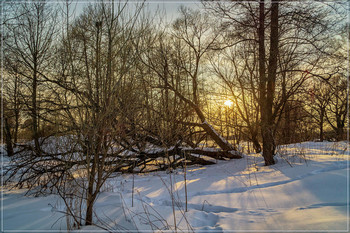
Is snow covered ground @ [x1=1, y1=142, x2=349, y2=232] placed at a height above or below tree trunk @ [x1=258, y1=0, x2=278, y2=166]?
below

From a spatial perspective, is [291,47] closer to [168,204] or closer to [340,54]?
[340,54]

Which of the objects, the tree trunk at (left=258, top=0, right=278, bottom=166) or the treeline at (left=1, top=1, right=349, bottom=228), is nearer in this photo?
the treeline at (left=1, top=1, right=349, bottom=228)

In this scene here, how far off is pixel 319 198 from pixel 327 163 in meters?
2.08

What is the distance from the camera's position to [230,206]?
11.1 feet

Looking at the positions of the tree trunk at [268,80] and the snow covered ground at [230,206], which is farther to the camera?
the tree trunk at [268,80]

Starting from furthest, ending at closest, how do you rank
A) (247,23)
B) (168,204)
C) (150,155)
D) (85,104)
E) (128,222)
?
1. (150,155)
2. (247,23)
3. (168,204)
4. (128,222)
5. (85,104)

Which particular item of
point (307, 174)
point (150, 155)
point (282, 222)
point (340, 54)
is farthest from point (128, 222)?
point (340, 54)

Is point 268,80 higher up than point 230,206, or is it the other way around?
point 268,80

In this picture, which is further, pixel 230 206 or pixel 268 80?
pixel 268 80

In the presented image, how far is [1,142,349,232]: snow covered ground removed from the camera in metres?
2.61

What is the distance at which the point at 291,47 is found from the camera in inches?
235

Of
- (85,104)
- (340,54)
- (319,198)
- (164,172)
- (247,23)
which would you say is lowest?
(164,172)

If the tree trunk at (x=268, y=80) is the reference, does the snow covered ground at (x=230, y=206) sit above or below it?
below

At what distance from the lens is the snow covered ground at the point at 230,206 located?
2613 millimetres
